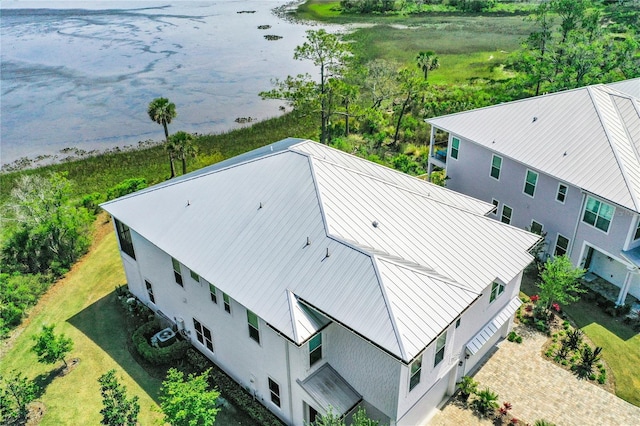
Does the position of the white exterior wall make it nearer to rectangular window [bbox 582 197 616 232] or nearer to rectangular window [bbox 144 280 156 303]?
rectangular window [bbox 582 197 616 232]

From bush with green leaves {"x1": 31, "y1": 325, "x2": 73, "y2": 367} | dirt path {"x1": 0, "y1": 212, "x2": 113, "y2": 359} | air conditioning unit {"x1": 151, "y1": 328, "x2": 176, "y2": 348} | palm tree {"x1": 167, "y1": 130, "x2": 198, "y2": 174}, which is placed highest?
palm tree {"x1": 167, "y1": 130, "x2": 198, "y2": 174}

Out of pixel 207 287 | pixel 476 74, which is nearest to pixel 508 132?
pixel 207 287

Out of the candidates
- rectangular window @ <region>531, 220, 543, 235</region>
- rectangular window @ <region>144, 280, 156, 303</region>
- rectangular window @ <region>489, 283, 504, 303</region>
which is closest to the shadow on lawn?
rectangular window @ <region>144, 280, 156, 303</region>

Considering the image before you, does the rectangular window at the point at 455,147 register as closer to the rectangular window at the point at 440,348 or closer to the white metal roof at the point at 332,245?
the white metal roof at the point at 332,245

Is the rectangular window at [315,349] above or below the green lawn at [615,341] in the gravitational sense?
above

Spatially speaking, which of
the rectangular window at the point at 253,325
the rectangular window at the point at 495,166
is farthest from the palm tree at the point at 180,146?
the rectangular window at the point at 253,325

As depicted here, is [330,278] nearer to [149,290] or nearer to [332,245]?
[332,245]

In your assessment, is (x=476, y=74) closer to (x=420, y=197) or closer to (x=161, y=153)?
(x=161, y=153)
